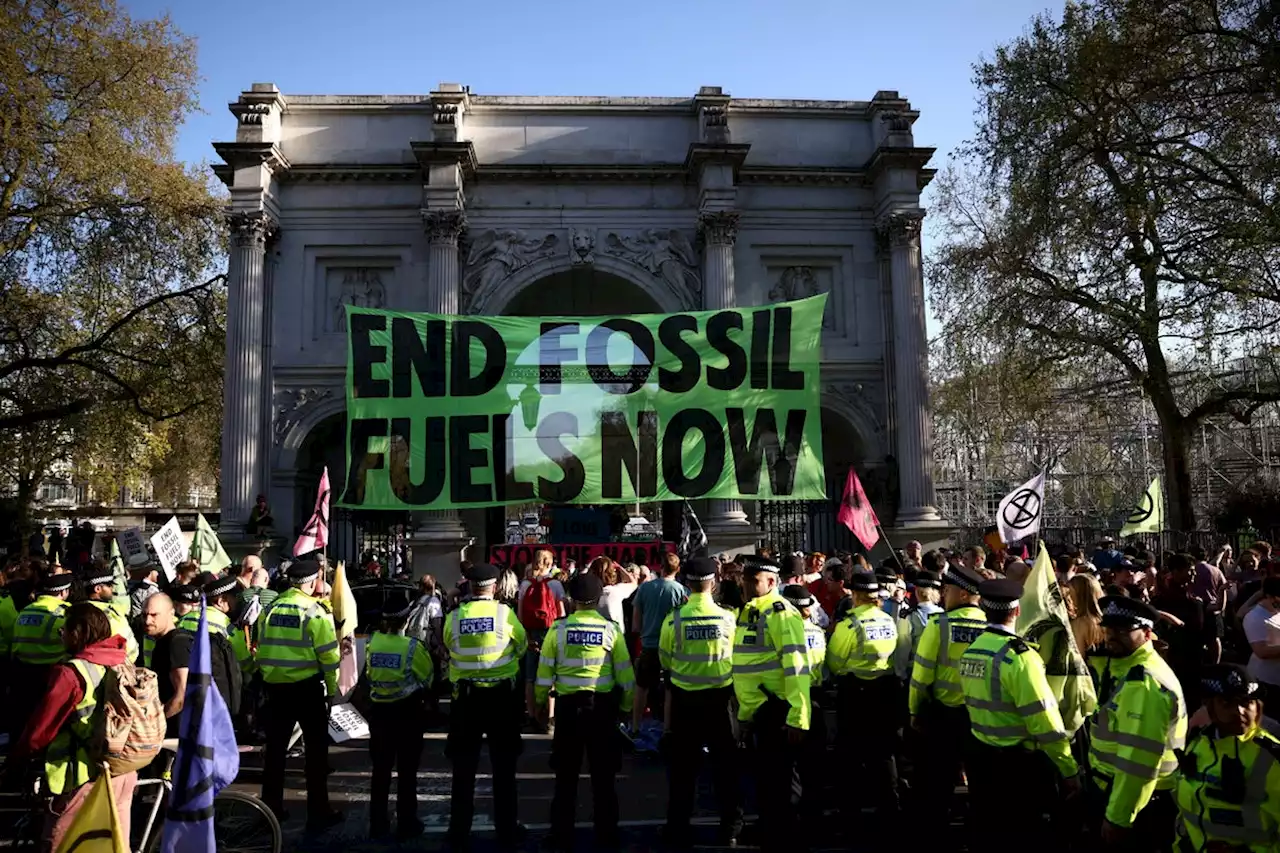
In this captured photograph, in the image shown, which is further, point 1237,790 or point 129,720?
point 129,720

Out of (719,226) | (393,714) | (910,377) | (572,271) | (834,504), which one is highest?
(719,226)

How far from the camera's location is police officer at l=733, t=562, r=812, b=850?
711cm

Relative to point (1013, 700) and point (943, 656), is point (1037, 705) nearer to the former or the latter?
point (1013, 700)

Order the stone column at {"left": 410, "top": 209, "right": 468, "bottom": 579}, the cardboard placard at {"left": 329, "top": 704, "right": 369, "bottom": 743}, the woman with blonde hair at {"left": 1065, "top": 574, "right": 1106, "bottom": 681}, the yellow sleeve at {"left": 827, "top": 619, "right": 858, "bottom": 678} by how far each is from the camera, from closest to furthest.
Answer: the woman with blonde hair at {"left": 1065, "top": 574, "right": 1106, "bottom": 681} → the yellow sleeve at {"left": 827, "top": 619, "right": 858, "bottom": 678} → the cardboard placard at {"left": 329, "top": 704, "right": 369, "bottom": 743} → the stone column at {"left": 410, "top": 209, "right": 468, "bottom": 579}

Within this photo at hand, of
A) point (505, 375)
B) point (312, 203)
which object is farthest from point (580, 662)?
point (312, 203)

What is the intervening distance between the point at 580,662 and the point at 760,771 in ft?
5.42

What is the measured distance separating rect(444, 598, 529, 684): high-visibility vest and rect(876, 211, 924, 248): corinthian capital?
18624mm

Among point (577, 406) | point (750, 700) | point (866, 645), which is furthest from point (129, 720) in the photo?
point (577, 406)

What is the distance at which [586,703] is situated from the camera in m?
7.42

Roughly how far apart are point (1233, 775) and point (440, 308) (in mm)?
19813

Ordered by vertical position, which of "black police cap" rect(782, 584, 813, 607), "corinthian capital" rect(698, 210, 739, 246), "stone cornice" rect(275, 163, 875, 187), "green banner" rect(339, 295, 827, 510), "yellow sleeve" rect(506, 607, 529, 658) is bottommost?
"yellow sleeve" rect(506, 607, 529, 658)

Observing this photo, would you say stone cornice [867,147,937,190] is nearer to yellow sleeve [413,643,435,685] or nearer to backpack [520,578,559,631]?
backpack [520,578,559,631]

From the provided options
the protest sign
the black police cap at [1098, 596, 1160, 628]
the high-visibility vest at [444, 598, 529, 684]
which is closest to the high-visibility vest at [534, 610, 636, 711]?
the high-visibility vest at [444, 598, 529, 684]

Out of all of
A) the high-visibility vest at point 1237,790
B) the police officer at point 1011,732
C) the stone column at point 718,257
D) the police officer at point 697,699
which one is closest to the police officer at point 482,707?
the police officer at point 697,699
